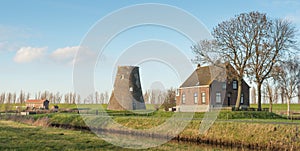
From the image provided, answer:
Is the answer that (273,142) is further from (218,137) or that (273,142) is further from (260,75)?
(260,75)

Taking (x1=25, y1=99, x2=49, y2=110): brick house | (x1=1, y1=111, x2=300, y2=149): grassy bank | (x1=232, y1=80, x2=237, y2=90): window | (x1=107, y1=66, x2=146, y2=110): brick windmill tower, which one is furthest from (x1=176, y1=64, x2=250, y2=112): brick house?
(x1=25, y1=99, x2=49, y2=110): brick house

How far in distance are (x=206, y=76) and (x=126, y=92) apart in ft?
32.7

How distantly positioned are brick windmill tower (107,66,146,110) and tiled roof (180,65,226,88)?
5840 mm

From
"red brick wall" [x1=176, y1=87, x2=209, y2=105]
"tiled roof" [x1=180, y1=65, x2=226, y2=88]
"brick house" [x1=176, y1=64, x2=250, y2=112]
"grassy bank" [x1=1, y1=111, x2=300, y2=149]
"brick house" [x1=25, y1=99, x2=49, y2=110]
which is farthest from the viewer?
"brick house" [x1=25, y1=99, x2=49, y2=110]

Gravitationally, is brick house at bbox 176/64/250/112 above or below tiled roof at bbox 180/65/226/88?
below

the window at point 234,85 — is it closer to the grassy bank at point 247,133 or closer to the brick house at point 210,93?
the brick house at point 210,93

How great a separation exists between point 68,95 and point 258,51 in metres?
79.6

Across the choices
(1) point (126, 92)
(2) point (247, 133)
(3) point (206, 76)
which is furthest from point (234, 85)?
(2) point (247, 133)

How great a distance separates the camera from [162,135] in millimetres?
21594

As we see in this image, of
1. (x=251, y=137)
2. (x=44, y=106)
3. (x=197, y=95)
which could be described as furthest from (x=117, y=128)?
(x=44, y=106)

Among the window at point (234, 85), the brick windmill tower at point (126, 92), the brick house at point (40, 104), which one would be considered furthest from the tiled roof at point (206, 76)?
the brick house at point (40, 104)

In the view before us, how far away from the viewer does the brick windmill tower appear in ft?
132

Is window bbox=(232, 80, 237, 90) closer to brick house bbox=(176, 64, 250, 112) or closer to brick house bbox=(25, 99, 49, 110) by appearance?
brick house bbox=(176, 64, 250, 112)

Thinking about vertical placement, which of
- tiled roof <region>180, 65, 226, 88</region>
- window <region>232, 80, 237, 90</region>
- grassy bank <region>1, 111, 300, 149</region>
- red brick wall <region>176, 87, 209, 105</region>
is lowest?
Result: grassy bank <region>1, 111, 300, 149</region>
